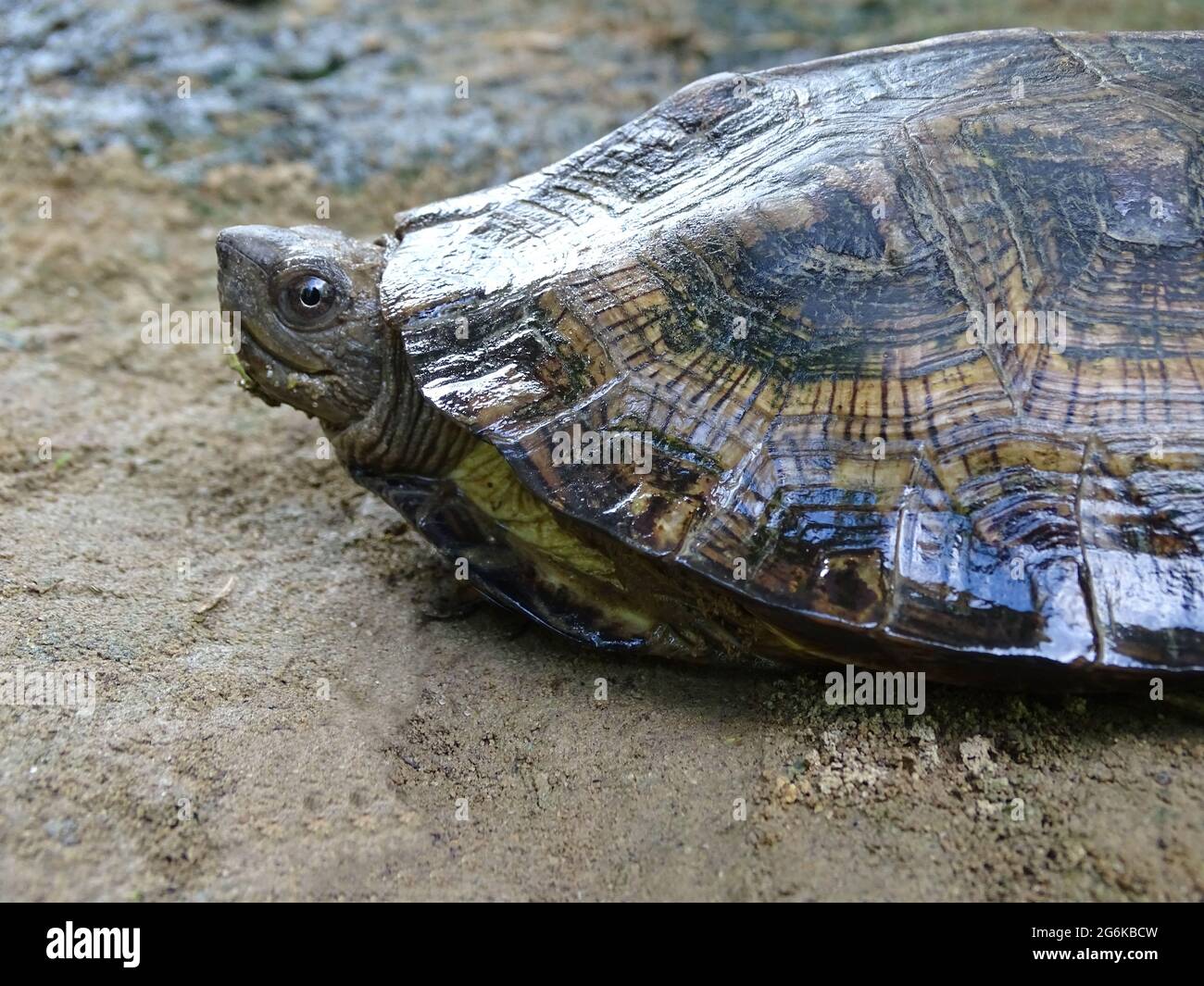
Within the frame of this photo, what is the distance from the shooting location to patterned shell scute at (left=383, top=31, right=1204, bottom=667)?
8.77 ft

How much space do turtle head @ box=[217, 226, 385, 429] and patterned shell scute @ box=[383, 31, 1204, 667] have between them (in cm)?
25

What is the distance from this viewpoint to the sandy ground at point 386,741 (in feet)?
8.22

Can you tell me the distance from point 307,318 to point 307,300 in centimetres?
6

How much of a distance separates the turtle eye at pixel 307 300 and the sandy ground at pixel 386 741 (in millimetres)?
936

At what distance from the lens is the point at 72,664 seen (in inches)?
121

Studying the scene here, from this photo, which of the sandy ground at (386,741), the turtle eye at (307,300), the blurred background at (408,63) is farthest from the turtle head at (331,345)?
the blurred background at (408,63)

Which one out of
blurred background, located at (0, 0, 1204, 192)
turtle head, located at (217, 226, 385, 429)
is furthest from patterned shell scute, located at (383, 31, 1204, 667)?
blurred background, located at (0, 0, 1204, 192)

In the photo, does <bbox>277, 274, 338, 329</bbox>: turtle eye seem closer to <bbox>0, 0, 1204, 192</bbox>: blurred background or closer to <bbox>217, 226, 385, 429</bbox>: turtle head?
<bbox>217, 226, 385, 429</bbox>: turtle head

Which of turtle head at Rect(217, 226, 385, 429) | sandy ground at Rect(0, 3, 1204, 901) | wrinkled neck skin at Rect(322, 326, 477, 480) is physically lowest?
sandy ground at Rect(0, 3, 1204, 901)

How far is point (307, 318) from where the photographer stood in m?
3.50
